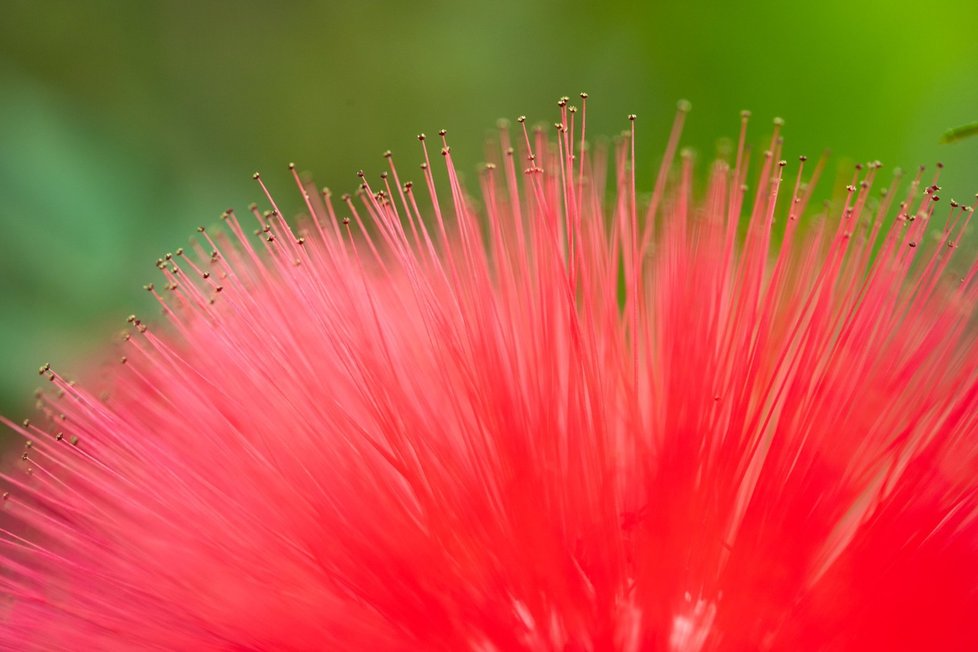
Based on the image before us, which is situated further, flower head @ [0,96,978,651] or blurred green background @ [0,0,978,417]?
blurred green background @ [0,0,978,417]

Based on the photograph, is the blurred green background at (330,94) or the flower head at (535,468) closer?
the flower head at (535,468)

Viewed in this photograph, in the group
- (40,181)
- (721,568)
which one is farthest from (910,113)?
(40,181)

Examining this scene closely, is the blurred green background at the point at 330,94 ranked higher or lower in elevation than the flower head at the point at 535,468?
higher

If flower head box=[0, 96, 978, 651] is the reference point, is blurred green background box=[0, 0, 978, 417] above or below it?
above

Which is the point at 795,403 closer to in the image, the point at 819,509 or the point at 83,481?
the point at 819,509

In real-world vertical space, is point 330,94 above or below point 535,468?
above

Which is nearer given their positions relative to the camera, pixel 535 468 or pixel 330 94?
pixel 535 468
